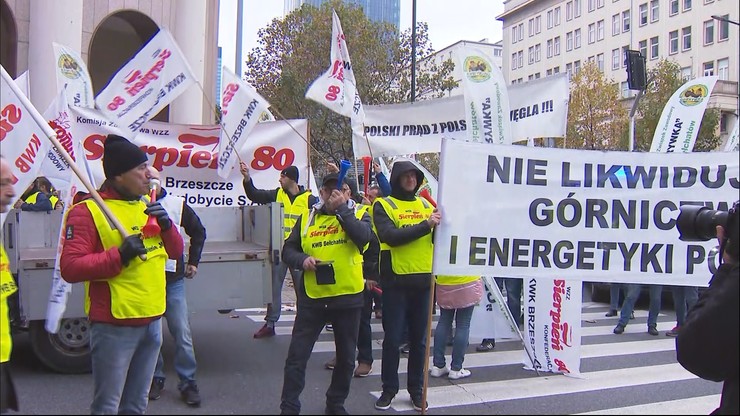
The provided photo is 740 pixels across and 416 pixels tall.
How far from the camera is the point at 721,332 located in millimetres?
2660

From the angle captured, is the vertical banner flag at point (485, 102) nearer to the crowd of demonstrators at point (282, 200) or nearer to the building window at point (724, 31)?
the crowd of demonstrators at point (282, 200)

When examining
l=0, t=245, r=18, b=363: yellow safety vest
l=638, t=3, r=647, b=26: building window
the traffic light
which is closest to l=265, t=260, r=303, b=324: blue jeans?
l=0, t=245, r=18, b=363: yellow safety vest

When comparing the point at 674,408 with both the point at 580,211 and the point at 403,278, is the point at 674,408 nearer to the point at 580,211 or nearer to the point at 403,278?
the point at 580,211

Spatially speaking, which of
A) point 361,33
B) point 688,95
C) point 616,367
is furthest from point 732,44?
point 616,367

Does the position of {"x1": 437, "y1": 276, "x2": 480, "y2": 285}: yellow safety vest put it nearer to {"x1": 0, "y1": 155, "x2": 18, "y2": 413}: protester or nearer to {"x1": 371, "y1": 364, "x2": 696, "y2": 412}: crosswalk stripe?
{"x1": 371, "y1": 364, "x2": 696, "y2": 412}: crosswalk stripe

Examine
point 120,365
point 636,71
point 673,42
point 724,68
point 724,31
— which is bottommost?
point 120,365

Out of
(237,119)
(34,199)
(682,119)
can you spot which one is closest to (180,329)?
(237,119)

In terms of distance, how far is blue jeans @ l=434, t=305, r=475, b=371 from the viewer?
6.32 metres

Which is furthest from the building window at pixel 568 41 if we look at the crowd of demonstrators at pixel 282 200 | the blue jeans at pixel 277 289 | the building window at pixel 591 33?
the blue jeans at pixel 277 289

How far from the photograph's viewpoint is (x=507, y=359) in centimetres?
729

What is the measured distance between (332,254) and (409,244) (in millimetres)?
889

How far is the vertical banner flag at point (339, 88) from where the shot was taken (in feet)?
26.4

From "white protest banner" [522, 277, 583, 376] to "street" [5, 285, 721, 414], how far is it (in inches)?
5.9

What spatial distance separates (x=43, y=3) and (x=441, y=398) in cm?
1461
